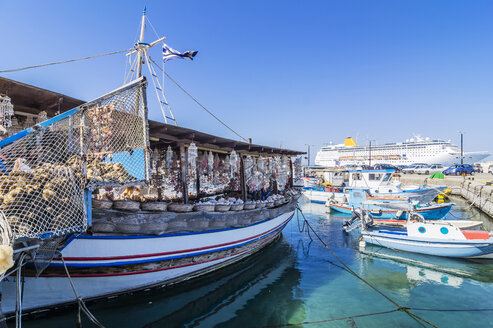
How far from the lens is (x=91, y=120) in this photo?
449 cm

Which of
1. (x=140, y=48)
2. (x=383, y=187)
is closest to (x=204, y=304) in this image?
(x=140, y=48)

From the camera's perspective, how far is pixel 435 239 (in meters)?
10.2

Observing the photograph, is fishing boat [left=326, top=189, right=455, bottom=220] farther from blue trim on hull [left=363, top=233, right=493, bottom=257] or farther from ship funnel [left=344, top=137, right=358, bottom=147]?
ship funnel [left=344, top=137, right=358, bottom=147]

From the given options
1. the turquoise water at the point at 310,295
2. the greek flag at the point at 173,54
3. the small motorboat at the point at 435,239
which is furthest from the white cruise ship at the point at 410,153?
the greek flag at the point at 173,54

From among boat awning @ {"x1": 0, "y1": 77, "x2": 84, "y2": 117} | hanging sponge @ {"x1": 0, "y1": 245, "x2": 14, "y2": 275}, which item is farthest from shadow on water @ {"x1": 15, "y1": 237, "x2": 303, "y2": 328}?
boat awning @ {"x1": 0, "y1": 77, "x2": 84, "y2": 117}

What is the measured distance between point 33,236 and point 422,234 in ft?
42.8

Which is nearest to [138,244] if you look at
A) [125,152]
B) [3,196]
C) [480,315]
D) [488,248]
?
[125,152]

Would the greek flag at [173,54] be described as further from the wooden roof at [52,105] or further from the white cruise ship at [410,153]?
the white cruise ship at [410,153]

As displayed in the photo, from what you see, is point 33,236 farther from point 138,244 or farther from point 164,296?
point 164,296

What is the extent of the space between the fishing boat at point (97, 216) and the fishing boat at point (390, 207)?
12.3 metres

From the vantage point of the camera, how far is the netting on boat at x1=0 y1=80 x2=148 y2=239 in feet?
11.8

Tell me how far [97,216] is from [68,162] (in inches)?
48.8

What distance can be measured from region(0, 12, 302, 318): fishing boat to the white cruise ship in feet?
251

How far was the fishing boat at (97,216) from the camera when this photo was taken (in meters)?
3.68
